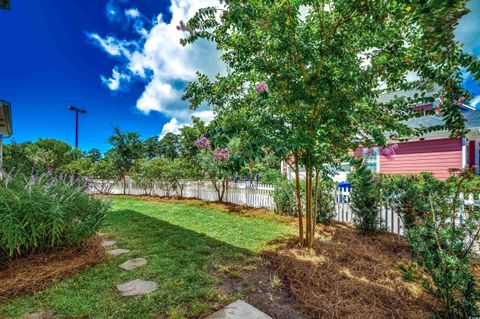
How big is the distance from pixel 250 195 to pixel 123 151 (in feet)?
27.3

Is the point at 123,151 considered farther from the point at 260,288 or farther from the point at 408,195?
the point at 408,195

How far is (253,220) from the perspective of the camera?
5641mm

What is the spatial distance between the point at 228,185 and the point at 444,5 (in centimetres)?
781

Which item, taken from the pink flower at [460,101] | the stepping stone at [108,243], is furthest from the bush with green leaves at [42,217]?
the pink flower at [460,101]

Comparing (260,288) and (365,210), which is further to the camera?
(365,210)

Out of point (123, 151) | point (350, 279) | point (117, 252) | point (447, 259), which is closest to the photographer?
point (447, 259)

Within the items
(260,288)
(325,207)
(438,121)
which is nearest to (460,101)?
(260,288)

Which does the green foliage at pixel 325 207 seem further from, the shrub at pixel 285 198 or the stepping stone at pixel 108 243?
the stepping stone at pixel 108 243

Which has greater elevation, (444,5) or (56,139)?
(56,139)

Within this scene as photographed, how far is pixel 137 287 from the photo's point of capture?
216 centimetres

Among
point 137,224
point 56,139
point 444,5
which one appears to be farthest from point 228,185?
point 56,139

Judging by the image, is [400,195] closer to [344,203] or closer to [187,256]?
[344,203]

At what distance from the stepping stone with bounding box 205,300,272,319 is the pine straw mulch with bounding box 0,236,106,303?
185 cm

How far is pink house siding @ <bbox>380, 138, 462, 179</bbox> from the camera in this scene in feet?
25.2
